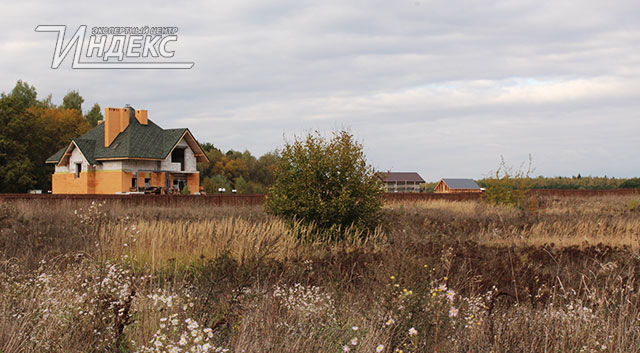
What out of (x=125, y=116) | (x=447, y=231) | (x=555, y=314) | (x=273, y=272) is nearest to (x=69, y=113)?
(x=125, y=116)

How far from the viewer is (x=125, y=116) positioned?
43.7m

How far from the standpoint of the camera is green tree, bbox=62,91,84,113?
66.5 m

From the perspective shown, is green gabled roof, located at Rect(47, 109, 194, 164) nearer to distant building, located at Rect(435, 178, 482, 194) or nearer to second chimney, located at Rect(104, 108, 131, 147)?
second chimney, located at Rect(104, 108, 131, 147)

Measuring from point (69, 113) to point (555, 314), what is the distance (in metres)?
56.3

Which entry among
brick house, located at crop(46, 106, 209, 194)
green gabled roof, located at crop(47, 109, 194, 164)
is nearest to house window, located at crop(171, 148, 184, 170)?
brick house, located at crop(46, 106, 209, 194)

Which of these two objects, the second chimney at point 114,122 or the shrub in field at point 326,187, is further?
the second chimney at point 114,122

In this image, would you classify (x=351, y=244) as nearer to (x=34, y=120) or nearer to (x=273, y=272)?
(x=273, y=272)

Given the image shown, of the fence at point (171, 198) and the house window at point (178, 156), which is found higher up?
the house window at point (178, 156)

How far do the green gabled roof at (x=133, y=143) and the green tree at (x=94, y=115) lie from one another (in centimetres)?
2068

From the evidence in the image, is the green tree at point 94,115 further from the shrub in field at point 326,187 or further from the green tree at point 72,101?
the shrub in field at point 326,187

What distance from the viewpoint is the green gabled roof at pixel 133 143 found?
41.6m

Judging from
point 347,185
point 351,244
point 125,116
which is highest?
point 125,116

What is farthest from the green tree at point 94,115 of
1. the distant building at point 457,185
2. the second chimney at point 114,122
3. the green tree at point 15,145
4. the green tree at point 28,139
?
the distant building at point 457,185

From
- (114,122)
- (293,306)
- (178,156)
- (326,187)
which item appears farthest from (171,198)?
(178,156)
